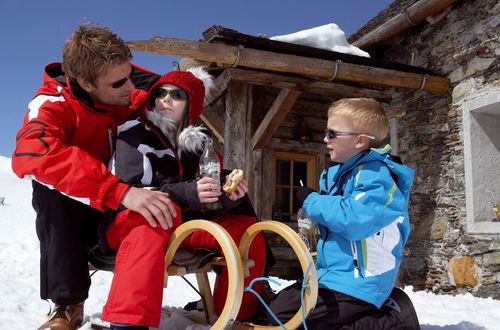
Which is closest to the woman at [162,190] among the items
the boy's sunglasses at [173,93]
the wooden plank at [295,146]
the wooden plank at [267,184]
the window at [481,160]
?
the boy's sunglasses at [173,93]

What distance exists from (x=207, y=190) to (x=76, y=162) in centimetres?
56

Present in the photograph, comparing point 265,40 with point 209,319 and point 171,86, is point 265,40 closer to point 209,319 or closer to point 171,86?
point 171,86

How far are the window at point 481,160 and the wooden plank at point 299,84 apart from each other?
5.16ft

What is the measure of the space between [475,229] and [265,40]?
3.10 metres

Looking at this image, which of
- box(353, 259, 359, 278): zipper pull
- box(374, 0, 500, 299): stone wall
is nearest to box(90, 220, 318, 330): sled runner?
box(353, 259, 359, 278): zipper pull

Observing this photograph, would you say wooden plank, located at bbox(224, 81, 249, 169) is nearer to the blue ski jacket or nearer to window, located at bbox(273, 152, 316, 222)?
window, located at bbox(273, 152, 316, 222)

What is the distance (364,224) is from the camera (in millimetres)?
1925

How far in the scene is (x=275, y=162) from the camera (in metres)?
7.30

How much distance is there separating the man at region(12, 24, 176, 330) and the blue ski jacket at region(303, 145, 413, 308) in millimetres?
736

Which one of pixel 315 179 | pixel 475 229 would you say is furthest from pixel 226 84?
pixel 475 229

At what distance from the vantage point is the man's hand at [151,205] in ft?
6.01

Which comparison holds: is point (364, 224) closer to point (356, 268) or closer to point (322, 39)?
point (356, 268)

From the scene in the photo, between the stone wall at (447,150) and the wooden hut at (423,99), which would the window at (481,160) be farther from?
the stone wall at (447,150)

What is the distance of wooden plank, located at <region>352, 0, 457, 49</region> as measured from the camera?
214 inches
